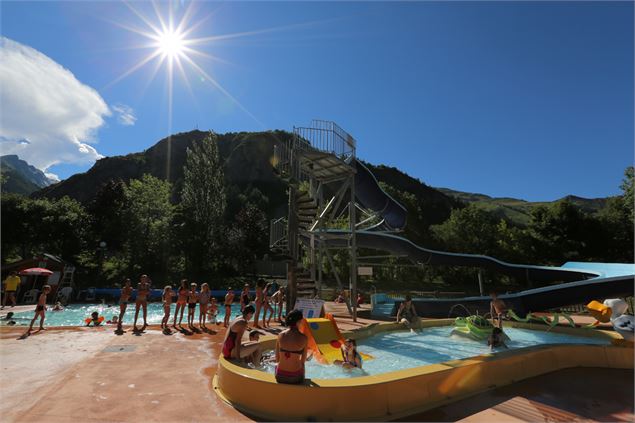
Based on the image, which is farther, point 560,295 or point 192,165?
point 192,165

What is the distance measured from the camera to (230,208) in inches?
3302

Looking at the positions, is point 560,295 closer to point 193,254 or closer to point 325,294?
point 325,294

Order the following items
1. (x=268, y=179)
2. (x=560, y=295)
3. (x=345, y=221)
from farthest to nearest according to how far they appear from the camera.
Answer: (x=268, y=179) → (x=345, y=221) → (x=560, y=295)

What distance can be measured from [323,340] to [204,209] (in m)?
37.9

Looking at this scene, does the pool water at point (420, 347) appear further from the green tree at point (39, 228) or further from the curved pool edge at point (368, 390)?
the green tree at point (39, 228)

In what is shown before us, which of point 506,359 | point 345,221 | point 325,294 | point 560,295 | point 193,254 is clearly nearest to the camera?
point 506,359

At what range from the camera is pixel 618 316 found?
356 inches

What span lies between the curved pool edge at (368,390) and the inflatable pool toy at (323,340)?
279 centimetres

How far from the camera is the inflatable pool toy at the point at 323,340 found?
807 cm

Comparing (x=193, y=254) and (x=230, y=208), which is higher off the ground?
(x=230, y=208)

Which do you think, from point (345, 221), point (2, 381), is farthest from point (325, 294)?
point (2, 381)

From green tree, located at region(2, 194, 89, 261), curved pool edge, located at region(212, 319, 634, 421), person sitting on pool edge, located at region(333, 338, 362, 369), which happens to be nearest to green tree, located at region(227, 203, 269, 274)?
green tree, located at region(2, 194, 89, 261)

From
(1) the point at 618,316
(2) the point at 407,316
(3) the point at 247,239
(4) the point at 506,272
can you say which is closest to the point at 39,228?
(3) the point at 247,239

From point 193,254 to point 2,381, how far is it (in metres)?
36.1
